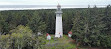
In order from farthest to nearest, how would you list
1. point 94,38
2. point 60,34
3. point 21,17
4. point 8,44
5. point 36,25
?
point 21,17, point 60,34, point 36,25, point 94,38, point 8,44

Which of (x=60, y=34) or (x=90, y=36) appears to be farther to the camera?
(x=60, y=34)

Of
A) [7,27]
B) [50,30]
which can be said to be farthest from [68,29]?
[7,27]

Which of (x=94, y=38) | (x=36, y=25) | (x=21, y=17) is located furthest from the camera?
(x=21, y=17)

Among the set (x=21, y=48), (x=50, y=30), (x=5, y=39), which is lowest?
(x=50, y=30)

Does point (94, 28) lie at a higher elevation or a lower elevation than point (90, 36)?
higher

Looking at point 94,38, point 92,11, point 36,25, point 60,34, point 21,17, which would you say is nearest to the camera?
point 94,38

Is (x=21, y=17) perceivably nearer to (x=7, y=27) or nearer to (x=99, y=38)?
(x=7, y=27)

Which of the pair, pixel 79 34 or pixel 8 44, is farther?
pixel 79 34

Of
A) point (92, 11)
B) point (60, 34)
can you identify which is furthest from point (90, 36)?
point (60, 34)

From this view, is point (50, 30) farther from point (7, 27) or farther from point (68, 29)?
point (7, 27)
